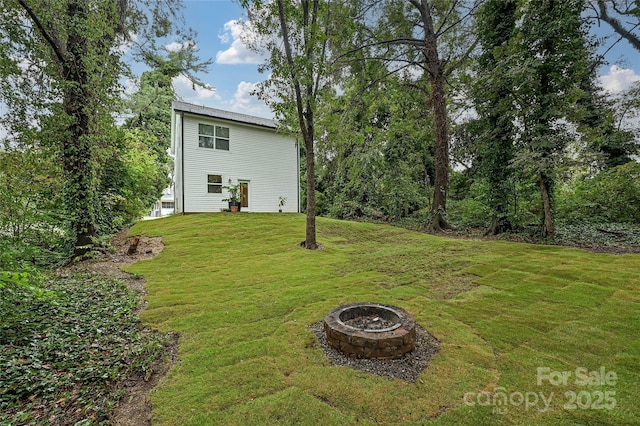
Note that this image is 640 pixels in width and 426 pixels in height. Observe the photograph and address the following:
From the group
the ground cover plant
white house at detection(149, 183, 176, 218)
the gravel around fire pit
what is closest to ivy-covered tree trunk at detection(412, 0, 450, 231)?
the gravel around fire pit

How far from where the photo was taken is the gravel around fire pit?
241 cm

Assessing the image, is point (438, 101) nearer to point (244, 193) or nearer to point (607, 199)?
point (607, 199)

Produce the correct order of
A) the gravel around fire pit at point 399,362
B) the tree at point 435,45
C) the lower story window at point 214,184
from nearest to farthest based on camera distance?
1. the gravel around fire pit at point 399,362
2. the tree at point 435,45
3. the lower story window at point 214,184

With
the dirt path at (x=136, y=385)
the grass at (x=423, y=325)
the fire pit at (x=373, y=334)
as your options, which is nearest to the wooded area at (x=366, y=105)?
the dirt path at (x=136, y=385)

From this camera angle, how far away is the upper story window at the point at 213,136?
43.6 ft

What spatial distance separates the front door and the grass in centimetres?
785

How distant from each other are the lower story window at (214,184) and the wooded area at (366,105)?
8.61 ft

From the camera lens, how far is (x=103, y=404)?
83.0 inches

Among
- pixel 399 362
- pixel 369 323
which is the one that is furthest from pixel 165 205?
pixel 399 362

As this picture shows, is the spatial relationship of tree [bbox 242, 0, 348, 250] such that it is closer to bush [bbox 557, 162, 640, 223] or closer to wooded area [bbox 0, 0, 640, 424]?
wooded area [bbox 0, 0, 640, 424]

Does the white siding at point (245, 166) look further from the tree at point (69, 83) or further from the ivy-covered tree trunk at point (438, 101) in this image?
the ivy-covered tree trunk at point (438, 101)

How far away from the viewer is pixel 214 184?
44.9 feet

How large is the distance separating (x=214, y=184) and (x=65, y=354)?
11.7m

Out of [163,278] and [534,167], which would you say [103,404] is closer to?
[163,278]
